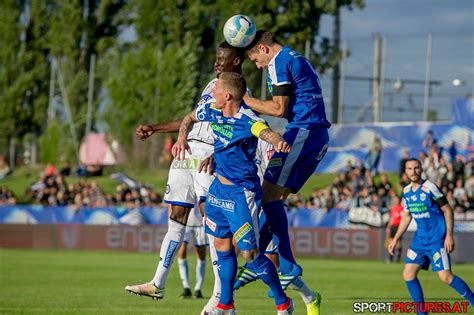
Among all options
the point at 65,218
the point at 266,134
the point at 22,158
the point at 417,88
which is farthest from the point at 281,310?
the point at 22,158

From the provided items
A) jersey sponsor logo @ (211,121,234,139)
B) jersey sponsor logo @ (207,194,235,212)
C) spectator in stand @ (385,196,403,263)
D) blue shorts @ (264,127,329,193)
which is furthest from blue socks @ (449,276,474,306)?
spectator in stand @ (385,196,403,263)

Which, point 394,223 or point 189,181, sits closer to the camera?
point 189,181

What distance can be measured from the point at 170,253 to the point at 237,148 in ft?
6.76

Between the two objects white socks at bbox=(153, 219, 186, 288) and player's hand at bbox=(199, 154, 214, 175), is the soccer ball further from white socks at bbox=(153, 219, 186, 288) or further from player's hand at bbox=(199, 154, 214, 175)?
white socks at bbox=(153, 219, 186, 288)

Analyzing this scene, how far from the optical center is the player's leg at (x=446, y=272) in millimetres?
12875

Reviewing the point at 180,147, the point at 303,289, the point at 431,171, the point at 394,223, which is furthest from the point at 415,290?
the point at 431,171

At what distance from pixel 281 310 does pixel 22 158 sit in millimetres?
59140

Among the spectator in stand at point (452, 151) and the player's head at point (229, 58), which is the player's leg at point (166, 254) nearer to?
the player's head at point (229, 58)

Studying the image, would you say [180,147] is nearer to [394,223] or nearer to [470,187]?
[394,223]

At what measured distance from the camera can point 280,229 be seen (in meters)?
10.9

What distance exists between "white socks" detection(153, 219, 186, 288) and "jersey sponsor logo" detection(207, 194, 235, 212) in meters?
1.50

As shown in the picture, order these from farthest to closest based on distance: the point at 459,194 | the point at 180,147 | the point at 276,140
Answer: the point at 459,194 → the point at 180,147 → the point at 276,140

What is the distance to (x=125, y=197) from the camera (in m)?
37.8

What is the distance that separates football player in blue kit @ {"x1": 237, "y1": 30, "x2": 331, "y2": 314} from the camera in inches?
425
